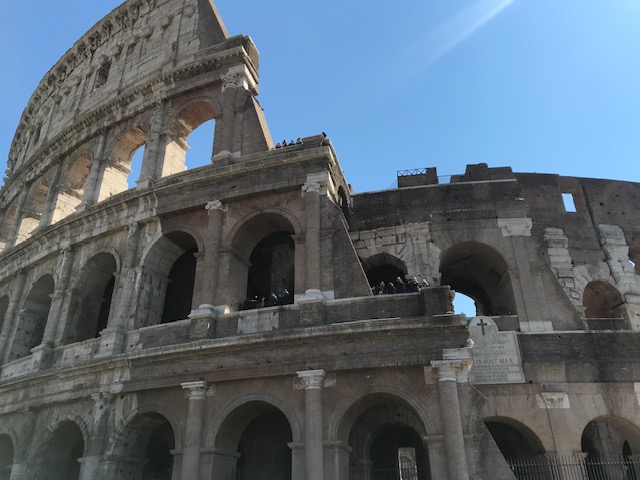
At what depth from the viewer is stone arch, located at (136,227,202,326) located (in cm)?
1414

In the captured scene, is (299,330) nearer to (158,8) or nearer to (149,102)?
(149,102)

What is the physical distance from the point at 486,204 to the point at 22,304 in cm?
1431

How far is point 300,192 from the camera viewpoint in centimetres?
1323

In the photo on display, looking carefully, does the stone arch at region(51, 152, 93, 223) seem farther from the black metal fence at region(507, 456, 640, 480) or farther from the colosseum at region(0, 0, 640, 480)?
the black metal fence at region(507, 456, 640, 480)

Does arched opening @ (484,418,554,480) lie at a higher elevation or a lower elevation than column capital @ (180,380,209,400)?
lower

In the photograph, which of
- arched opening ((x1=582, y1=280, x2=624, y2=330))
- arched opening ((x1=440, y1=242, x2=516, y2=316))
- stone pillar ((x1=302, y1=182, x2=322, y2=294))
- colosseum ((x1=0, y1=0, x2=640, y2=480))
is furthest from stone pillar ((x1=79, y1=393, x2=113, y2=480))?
arched opening ((x1=582, y1=280, x2=624, y2=330))

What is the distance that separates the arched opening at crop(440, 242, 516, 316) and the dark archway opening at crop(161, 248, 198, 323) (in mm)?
7055

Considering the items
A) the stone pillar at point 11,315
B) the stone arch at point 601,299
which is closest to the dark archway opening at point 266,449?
the stone pillar at point 11,315

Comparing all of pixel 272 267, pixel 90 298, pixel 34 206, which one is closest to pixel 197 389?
pixel 272 267

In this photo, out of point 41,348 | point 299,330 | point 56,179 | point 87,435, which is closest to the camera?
point 299,330

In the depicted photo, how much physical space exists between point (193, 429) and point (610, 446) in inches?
413

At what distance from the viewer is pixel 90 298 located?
15820 millimetres

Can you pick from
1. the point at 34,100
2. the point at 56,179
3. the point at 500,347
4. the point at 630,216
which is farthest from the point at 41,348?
the point at 630,216

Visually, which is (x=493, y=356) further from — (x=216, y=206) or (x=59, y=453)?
(x=59, y=453)
